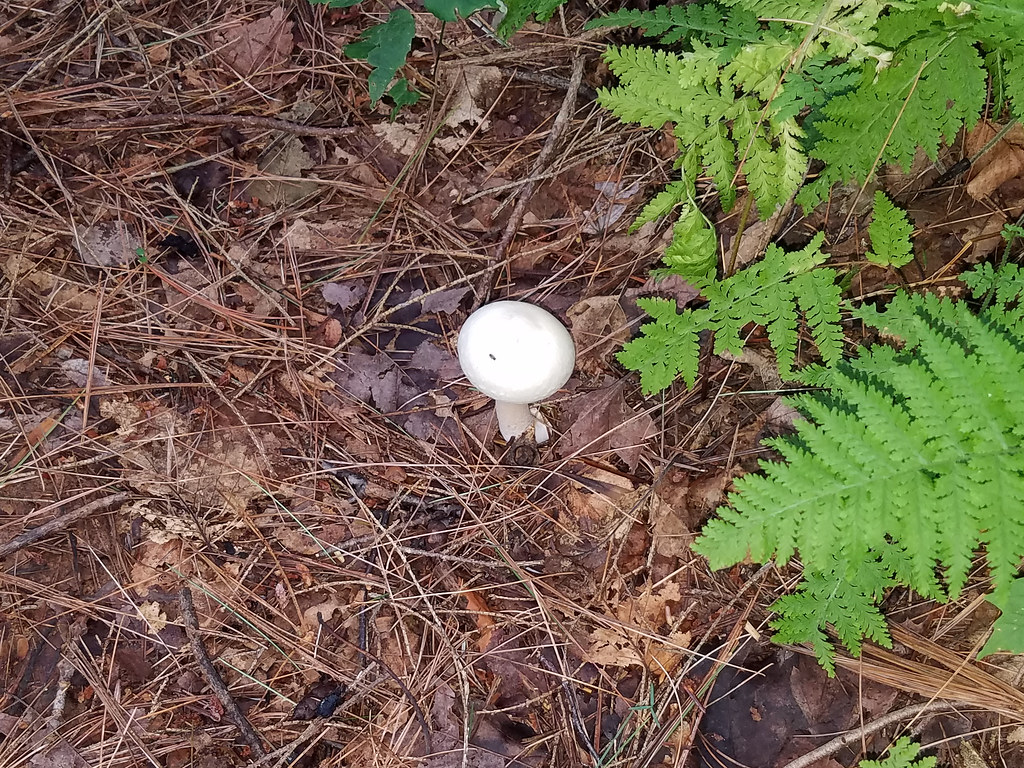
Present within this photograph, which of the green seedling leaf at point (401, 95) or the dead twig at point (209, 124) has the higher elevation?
the green seedling leaf at point (401, 95)

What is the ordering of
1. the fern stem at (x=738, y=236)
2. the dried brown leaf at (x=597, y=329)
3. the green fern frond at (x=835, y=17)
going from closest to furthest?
1. the green fern frond at (x=835, y=17)
2. the fern stem at (x=738, y=236)
3. the dried brown leaf at (x=597, y=329)

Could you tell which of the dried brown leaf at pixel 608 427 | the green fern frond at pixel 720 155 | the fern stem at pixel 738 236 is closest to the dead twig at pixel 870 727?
the dried brown leaf at pixel 608 427

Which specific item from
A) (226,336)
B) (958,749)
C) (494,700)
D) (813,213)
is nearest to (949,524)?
(958,749)

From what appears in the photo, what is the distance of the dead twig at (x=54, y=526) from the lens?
3084mm

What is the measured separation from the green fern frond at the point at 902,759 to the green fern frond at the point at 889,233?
1902mm

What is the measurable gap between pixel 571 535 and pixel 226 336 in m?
1.86

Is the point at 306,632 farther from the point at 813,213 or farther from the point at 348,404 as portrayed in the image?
the point at 813,213

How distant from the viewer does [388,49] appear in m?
2.82

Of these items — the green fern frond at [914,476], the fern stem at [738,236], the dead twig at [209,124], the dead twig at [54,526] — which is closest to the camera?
the green fern frond at [914,476]

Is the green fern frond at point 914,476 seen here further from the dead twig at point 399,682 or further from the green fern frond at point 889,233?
the dead twig at point 399,682

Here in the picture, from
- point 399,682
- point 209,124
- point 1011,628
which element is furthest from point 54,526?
point 1011,628

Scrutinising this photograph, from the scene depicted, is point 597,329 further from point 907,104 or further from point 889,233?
point 907,104

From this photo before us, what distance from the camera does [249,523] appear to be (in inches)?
124

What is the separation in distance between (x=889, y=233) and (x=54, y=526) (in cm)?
382
